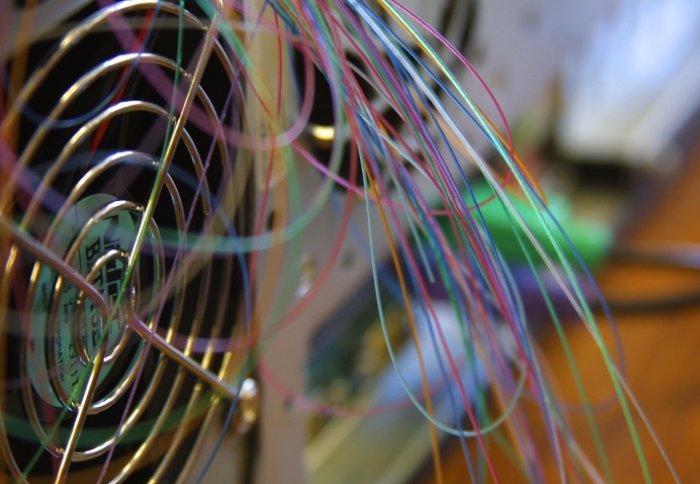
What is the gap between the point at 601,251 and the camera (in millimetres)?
754

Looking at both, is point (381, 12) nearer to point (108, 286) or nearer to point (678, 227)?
point (108, 286)

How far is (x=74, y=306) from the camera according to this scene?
0.23 metres

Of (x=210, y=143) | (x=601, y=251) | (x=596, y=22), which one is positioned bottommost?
(x=210, y=143)

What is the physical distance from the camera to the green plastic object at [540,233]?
584 millimetres

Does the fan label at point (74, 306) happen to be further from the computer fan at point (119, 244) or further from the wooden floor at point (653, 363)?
the wooden floor at point (653, 363)

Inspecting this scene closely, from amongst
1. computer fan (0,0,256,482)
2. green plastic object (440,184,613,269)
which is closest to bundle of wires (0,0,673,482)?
computer fan (0,0,256,482)

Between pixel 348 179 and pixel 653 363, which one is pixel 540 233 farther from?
pixel 348 179

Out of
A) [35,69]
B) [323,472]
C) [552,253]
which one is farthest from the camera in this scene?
[552,253]

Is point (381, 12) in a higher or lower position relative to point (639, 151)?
lower

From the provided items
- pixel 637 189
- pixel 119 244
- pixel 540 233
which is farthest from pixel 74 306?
pixel 637 189

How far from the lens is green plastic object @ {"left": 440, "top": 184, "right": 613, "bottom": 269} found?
0.58 meters

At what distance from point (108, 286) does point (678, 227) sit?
73 centimetres

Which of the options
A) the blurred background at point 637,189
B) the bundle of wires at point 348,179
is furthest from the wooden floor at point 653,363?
the bundle of wires at point 348,179

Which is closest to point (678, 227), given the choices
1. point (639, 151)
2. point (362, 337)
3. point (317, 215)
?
point (639, 151)
